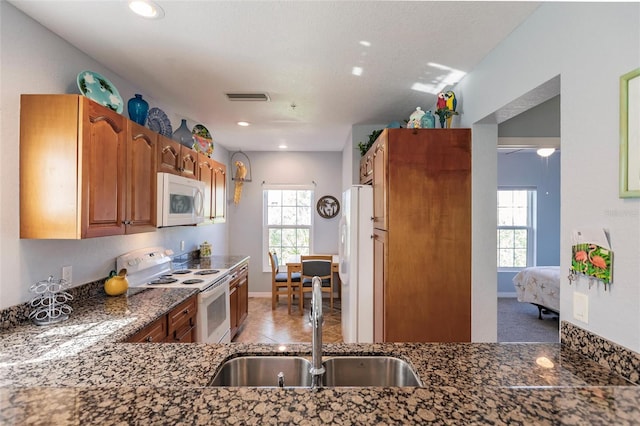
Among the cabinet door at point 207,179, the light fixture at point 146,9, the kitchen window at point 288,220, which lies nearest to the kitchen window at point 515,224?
the kitchen window at point 288,220

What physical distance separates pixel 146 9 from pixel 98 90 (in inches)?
28.7

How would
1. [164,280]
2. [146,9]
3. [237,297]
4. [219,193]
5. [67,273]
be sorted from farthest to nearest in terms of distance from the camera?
[219,193] < [237,297] < [164,280] < [67,273] < [146,9]

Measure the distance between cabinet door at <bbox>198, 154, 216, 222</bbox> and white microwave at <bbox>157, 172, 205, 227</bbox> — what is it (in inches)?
9.5

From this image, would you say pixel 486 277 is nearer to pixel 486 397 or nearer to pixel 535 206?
pixel 486 397

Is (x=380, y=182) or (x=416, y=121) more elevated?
(x=416, y=121)

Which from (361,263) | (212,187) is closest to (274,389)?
(361,263)

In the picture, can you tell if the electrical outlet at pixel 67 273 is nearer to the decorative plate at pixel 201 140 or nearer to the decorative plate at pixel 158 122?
the decorative plate at pixel 158 122

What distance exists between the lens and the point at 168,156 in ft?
8.53

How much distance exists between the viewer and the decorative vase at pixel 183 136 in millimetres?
2902

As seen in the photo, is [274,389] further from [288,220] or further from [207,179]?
[288,220]

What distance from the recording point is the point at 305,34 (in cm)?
178

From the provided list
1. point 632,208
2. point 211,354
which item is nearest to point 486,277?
point 632,208

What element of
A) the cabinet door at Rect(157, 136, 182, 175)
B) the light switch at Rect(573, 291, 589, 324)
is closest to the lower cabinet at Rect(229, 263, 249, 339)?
the cabinet door at Rect(157, 136, 182, 175)

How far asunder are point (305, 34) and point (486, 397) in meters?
1.92
